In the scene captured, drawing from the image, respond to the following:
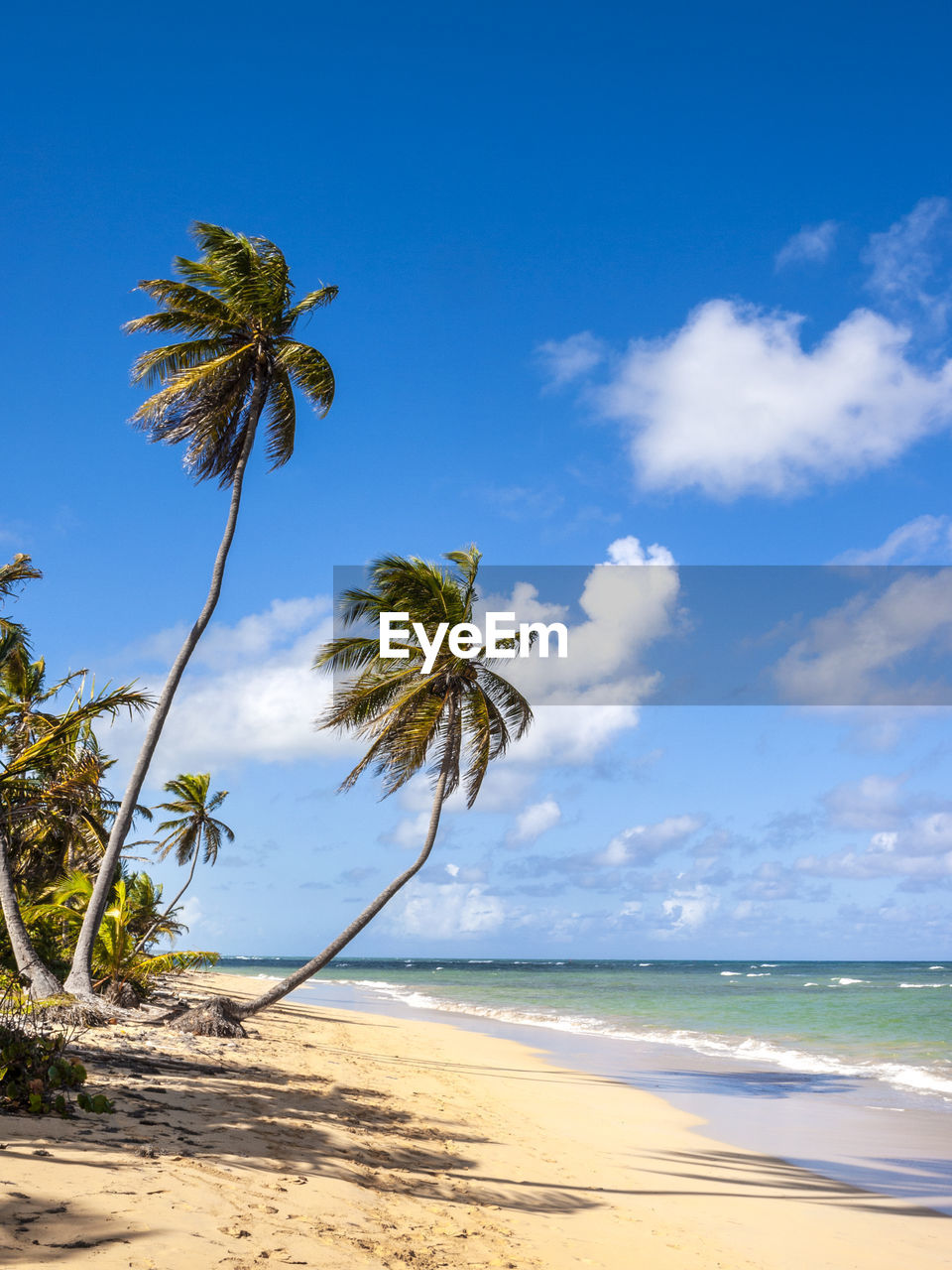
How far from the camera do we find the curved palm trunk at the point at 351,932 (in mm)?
13367

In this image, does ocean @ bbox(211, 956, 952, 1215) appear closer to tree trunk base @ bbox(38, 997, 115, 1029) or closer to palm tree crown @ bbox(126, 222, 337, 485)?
tree trunk base @ bbox(38, 997, 115, 1029)

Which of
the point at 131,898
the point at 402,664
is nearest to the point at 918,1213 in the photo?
the point at 402,664

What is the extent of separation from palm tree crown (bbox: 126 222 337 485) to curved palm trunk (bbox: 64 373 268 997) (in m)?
0.41

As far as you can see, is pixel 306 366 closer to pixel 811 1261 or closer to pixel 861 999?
pixel 811 1261

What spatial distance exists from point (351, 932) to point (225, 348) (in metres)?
9.61

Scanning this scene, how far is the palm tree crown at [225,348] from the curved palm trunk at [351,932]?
6547 mm

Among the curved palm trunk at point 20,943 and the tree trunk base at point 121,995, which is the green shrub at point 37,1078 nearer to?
the curved palm trunk at point 20,943

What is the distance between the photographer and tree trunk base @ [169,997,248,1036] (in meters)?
12.1

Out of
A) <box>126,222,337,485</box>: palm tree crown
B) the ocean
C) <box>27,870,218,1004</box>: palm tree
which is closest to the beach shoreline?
the ocean

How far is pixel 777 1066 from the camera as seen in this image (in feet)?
58.5

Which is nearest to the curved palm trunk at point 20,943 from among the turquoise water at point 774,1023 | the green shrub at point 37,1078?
the green shrub at point 37,1078

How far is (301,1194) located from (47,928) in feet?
43.5

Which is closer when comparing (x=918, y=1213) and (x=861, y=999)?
(x=918, y=1213)

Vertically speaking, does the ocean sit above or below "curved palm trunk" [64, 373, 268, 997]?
below
